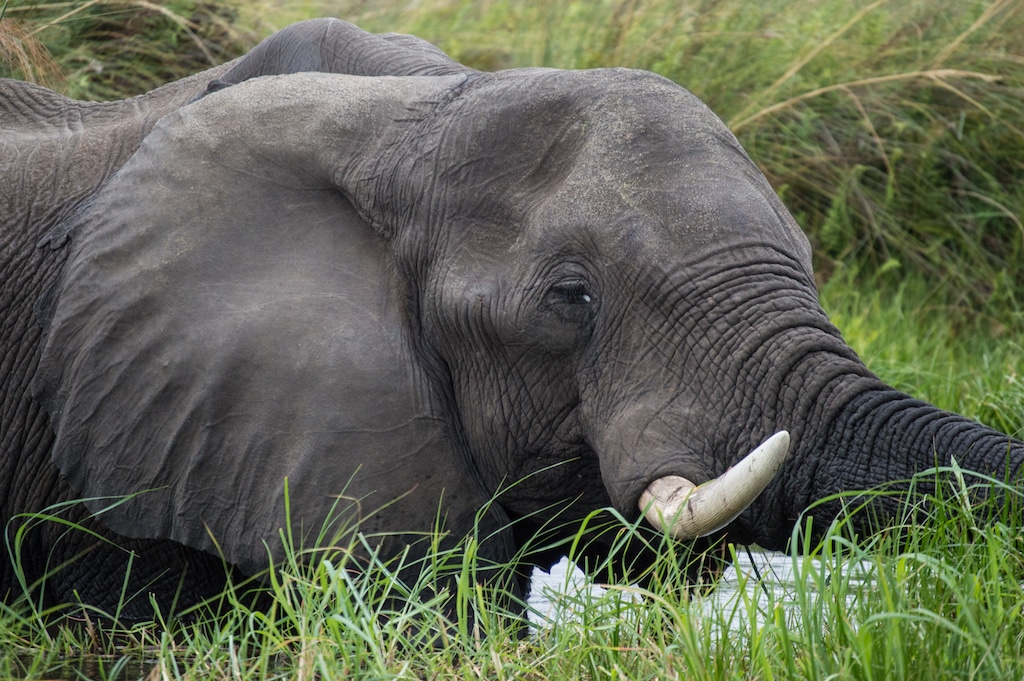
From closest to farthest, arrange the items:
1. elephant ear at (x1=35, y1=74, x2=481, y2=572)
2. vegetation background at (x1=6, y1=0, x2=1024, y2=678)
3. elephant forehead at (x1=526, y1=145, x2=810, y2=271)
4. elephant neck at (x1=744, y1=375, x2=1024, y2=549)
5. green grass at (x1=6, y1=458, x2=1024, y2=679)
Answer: green grass at (x1=6, y1=458, x2=1024, y2=679)
elephant neck at (x1=744, y1=375, x2=1024, y2=549)
elephant forehead at (x1=526, y1=145, x2=810, y2=271)
elephant ear at (x1=35, y1=74, x2=481, y2=572)
vegetation background at (x1=6, y1=0, x2=1024, y2=678)

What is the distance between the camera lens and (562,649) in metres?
2.97

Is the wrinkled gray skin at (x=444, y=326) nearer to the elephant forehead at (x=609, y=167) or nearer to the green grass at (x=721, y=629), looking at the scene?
the elephant forehead at (x=609, y=167)

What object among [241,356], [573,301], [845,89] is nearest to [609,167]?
[573,301]

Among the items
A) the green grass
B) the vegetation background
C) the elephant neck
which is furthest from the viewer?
the vegetation background

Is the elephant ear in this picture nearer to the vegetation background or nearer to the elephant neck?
the elephant neck

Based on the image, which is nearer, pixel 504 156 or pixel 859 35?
pixel 504 156

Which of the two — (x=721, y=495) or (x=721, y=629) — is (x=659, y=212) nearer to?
(x=721, y=495)

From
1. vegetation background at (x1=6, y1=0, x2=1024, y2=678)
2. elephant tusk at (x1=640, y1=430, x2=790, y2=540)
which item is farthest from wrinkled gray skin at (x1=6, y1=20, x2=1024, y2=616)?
vegetation background at (x1=6, y1=0, x2=1024, y2=678)

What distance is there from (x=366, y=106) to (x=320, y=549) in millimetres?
1132

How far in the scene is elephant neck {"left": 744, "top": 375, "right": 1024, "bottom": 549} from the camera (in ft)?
10.3

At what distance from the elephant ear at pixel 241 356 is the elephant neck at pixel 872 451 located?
0.76m

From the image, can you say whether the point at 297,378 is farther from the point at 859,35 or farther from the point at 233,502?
the point at 859,35

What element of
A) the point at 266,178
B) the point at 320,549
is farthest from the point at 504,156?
the point at 320,549

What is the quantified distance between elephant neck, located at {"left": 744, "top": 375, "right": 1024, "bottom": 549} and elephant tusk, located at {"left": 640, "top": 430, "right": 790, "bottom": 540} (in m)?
0.21
